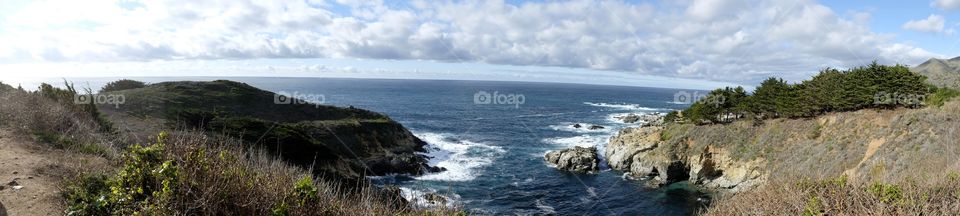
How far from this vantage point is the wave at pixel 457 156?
46188 millimetres

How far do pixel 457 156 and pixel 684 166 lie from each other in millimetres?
24274

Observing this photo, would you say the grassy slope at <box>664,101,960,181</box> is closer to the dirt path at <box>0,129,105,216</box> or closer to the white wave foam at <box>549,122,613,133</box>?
the white wave foam at <box>549,122,613,133</box>

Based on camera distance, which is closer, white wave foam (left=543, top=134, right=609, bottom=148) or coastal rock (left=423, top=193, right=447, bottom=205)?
coastal rock (left=423, top=193, right=447, bottom=205)

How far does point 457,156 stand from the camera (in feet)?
184

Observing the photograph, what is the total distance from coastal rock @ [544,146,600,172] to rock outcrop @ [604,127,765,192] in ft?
7.43

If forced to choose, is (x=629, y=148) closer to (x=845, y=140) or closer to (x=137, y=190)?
(x=845, y=140)

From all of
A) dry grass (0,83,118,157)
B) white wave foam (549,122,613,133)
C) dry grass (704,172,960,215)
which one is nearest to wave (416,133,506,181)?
white wave foam (549,122,613,133)

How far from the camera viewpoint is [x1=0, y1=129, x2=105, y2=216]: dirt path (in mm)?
10953

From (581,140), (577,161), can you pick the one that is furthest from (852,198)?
(581,140)

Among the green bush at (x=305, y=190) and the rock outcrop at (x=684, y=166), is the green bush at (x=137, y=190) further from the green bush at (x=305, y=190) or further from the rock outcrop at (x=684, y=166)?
the rock outcrop at (x=684, y=166)

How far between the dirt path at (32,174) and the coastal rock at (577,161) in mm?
39342

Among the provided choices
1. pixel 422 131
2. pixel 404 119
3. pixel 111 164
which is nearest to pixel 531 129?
pixel 422 131

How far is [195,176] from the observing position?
9000mm

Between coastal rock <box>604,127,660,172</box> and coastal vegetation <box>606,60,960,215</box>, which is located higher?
coastal vegetation <box>606,60,960,215</box>
